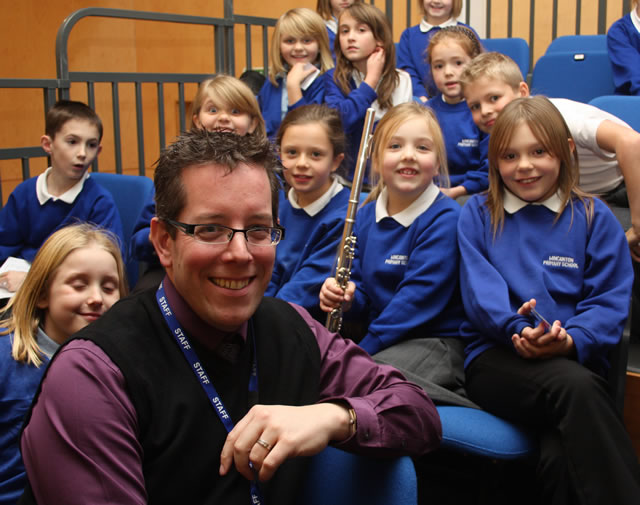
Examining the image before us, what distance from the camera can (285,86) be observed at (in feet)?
10.9

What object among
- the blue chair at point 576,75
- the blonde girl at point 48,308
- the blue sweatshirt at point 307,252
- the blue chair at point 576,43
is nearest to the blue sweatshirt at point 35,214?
the blue sweatshirt at point 307,252

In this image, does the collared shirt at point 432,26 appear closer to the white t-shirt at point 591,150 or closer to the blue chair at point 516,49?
the blue chair at point 516,49

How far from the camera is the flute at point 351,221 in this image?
1.73 m

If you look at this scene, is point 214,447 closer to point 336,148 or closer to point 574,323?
point 574,323


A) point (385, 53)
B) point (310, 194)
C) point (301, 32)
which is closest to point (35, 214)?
point (310, 194)

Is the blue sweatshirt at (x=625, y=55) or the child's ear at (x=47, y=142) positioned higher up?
the blue sweatshirt at (x=625, y=55)

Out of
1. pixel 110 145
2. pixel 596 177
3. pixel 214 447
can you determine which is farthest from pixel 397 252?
pixel 110 145

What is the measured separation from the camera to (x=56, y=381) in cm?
89

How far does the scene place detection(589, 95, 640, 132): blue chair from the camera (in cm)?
251

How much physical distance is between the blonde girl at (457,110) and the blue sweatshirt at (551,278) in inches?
31.6

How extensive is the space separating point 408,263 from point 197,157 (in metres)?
1.11

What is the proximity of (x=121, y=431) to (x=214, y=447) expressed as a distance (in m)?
0.15

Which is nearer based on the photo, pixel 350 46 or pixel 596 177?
pixel 596 177

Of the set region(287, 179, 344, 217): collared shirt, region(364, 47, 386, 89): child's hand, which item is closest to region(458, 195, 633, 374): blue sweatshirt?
region(287, 179, 344, 217): collared shirt
